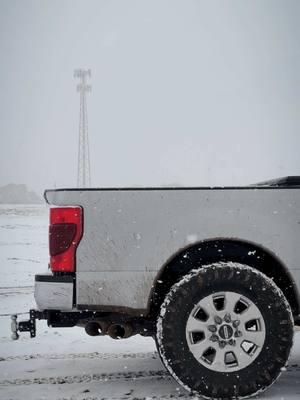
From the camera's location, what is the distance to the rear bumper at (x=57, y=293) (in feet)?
9.40

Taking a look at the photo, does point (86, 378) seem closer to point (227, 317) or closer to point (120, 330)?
point (120, 330)

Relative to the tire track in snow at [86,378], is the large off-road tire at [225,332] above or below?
above

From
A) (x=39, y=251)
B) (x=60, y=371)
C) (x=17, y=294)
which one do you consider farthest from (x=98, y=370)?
(x=39, y=251)

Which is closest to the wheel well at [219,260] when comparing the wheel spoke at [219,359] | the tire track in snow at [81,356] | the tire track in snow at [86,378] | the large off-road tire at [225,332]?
the large off-road tire at [225,332]

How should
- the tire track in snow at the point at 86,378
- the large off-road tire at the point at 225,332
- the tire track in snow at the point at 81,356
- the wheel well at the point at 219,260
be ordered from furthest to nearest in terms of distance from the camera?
the tire track in snow at the point at 81,356 → the tire track in snow at the point at 86,378 → the wheel well at the point at 219,260 → the large off-road tire at the point at 225,332

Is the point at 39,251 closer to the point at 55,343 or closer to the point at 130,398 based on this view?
the point at 55,343

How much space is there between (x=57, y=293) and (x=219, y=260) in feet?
3.81

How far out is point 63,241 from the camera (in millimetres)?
2891

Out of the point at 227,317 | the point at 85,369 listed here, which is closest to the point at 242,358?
the point at 227,317

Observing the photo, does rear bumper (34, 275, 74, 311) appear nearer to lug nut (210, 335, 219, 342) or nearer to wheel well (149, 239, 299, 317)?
wheel well (149, 239, 299, 317)

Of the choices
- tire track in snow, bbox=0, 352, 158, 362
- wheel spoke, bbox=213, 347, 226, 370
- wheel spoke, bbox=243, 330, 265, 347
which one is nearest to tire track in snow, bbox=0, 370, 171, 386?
tire track in snow, bbox=0, 352, 158, 362

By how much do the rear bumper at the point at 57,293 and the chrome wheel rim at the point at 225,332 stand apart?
803mm

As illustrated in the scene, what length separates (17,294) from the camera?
7480 mm

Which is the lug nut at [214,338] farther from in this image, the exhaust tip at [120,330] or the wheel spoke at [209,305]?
the exhaust tip at [120,330]
